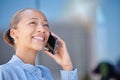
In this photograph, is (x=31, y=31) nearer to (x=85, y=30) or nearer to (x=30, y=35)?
(x=30, y=35)

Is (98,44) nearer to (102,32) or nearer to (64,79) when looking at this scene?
(102,32)

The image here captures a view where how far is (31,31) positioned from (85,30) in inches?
93.5

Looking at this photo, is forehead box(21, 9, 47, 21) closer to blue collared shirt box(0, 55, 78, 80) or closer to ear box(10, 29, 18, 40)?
ear box(10, 29, 18, 40)

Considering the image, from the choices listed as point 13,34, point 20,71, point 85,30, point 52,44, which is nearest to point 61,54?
point 52,44

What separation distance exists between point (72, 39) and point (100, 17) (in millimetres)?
383

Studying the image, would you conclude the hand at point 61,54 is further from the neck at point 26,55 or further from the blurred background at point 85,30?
the blurred background at point 85,30

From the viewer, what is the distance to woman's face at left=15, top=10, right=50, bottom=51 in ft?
4.93

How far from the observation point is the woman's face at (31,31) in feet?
4.93

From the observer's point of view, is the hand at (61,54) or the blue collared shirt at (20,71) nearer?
the blue collared shirt at (20,71)

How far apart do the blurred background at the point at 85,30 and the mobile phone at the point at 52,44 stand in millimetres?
1872

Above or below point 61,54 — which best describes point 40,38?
above

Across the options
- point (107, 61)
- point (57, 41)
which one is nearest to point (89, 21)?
point (107, 61)

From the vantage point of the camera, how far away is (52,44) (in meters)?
1.85

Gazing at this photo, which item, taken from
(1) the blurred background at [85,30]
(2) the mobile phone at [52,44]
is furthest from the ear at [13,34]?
(1) the blurred background at [85,30]
